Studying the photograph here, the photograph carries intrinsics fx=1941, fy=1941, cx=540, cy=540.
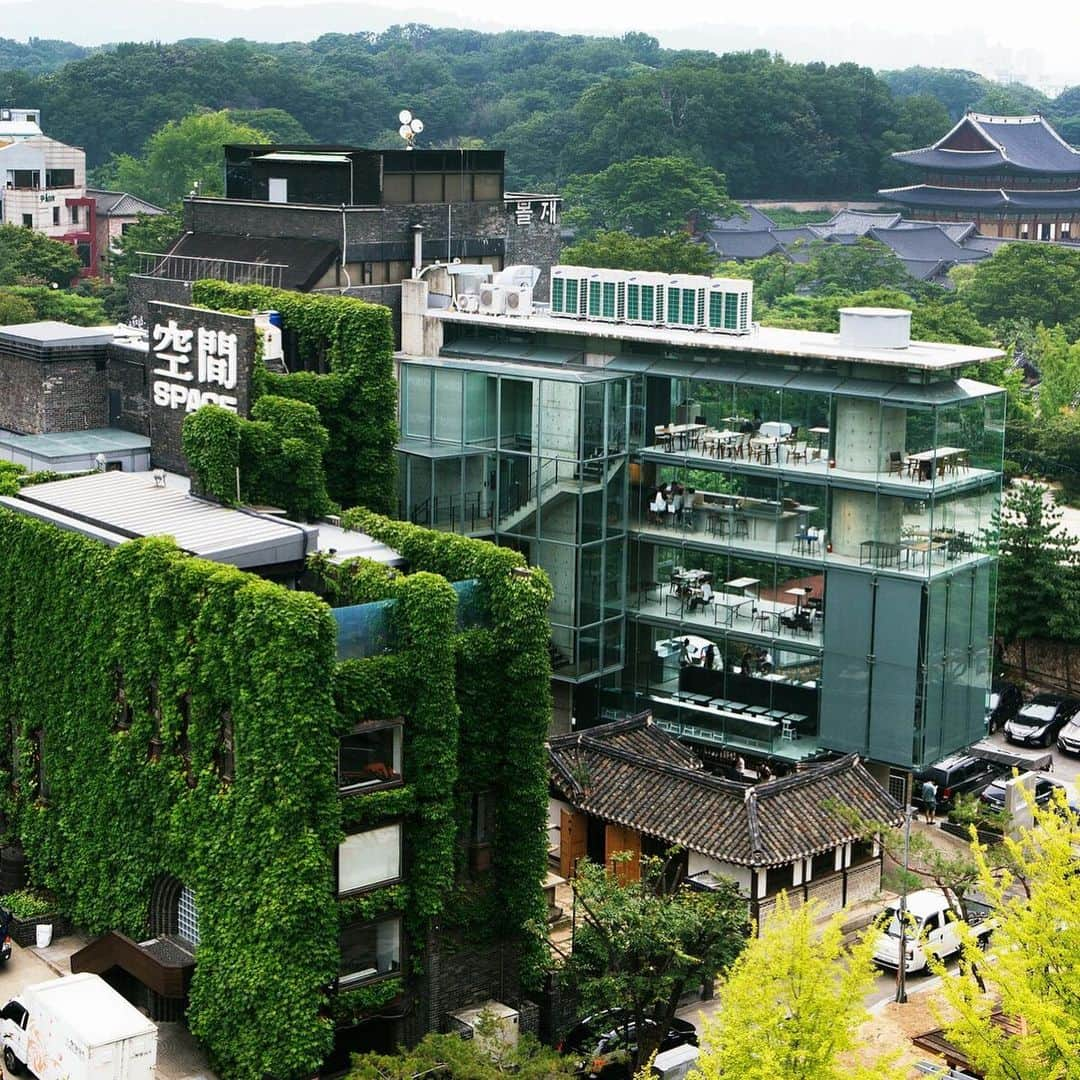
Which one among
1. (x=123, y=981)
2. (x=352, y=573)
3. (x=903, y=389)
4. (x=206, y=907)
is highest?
(x=903, y=389)

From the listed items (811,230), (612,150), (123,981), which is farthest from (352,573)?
(612,150)

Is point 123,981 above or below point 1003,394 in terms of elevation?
below

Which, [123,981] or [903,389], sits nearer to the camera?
[123,981]

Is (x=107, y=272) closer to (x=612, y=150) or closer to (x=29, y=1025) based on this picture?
(x=612, y=150)

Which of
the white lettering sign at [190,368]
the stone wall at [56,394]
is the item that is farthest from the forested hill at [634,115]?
the white lettering sign at [190,368]

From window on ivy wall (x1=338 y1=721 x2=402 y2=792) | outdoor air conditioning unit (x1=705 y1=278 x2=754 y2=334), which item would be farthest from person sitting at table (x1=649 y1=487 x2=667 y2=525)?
window on ivy wall (x1=338 y1=721 x2=402 y2=792)

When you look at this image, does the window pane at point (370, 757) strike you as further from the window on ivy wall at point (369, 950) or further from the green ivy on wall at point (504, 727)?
the window on ivy wall at point (369, 950)

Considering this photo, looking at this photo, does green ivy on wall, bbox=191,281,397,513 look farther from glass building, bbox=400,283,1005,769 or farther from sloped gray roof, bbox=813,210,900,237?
sloped gray roof, bbox=813,210,900,237
